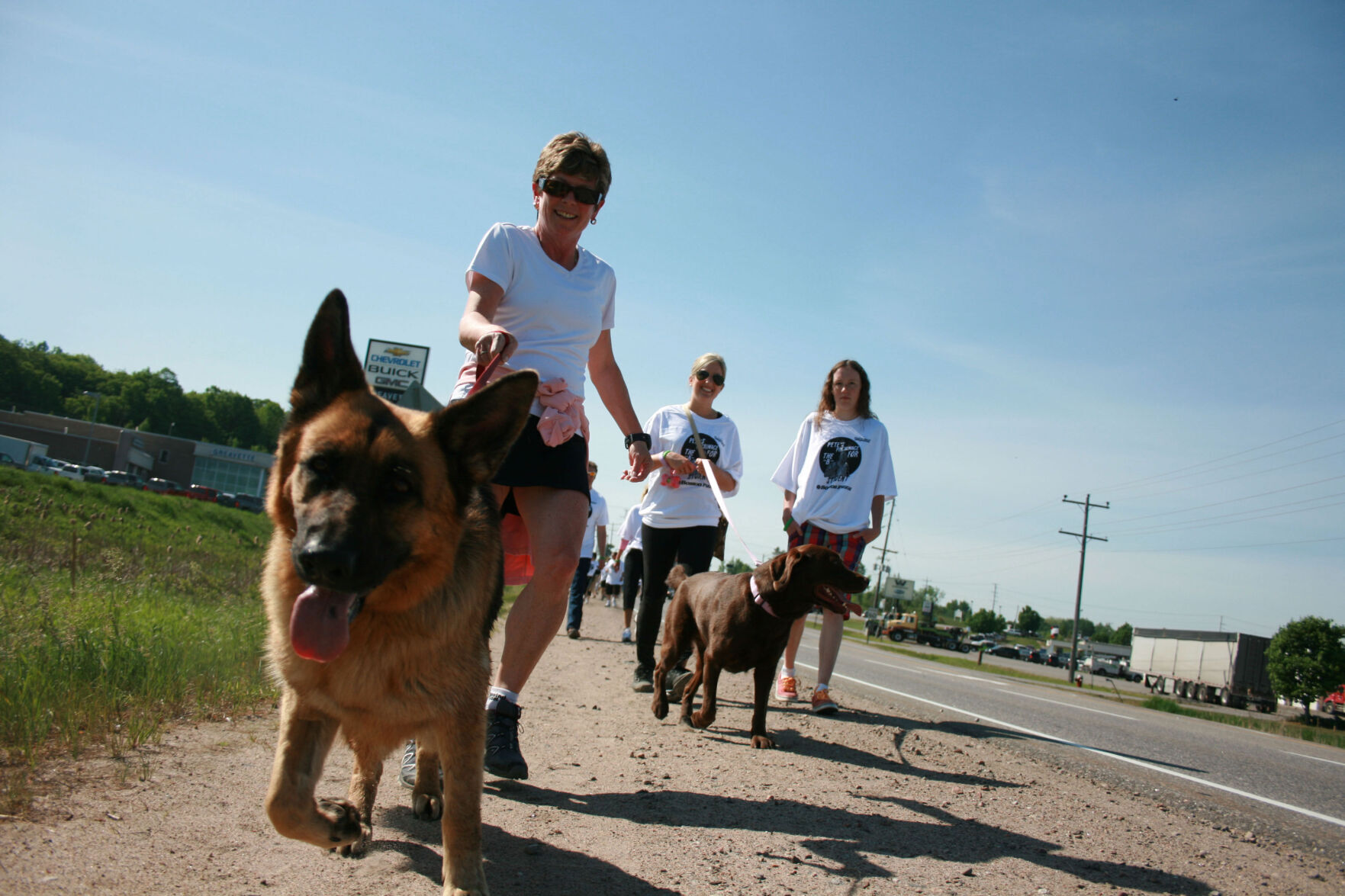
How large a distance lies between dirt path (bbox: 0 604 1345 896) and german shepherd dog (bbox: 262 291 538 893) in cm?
35

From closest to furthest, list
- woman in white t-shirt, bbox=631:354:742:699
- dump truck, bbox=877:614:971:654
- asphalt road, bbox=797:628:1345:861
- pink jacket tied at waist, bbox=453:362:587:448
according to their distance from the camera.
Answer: pink jacket tied at waist, bbox=453:362:587:448 → asphalt road, bbox=797:628:1345:861 → woman in white t-shirt, bbox=631:354:742:699 → dump truck, bbox=877:614:971:654

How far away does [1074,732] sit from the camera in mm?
8242

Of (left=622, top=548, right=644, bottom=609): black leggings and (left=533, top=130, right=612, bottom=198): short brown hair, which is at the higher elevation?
(left=533, top=130, right=612, bottom=198): short brown hair

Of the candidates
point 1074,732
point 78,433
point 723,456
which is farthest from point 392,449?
point 78,433

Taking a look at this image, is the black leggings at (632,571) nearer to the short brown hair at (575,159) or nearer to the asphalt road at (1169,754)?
the asphalt road at (1169,754)

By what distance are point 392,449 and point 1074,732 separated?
8347 mm

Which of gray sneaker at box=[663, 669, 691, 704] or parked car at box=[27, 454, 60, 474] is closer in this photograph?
gray sneaker at box=[663, 669, 691, 704]

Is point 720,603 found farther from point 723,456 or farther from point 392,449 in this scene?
point 392,449

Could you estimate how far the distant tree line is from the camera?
9912 centimetres

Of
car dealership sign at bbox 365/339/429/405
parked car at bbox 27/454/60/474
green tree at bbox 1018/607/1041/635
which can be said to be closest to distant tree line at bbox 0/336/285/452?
parked car at bbox 27/454/60/474

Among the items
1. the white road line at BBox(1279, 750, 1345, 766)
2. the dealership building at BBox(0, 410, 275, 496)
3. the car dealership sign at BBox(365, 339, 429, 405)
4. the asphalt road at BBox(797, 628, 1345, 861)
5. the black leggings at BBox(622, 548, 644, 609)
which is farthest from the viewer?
the dealership building at BBox(0, 410, 275, 496)

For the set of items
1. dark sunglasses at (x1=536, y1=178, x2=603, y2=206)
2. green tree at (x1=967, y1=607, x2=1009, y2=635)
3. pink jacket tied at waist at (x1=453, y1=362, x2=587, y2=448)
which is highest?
dark sunglasses at (x1=536, y1=178, x2=603, y2=206)

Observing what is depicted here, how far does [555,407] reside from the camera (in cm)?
389

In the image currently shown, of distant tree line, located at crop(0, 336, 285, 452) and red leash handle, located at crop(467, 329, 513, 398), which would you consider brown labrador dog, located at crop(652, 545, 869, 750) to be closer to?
red leash handle, located at crop(467, 329, 513, 398)
